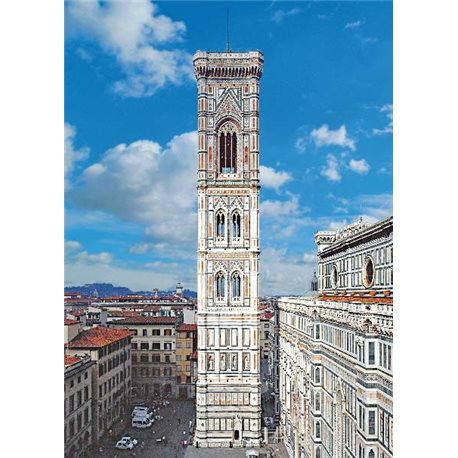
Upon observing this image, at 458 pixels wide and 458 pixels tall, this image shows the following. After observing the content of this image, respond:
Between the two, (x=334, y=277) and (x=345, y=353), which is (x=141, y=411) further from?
(x=345, y=353)

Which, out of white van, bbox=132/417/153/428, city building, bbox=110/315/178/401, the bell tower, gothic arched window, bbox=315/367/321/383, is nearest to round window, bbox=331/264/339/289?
gothic arched window, bbox=315/367/321/383

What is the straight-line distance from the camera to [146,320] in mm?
22047

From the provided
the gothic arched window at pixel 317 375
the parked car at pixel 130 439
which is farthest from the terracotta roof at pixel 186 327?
the gothic arched window at pixel 317 375

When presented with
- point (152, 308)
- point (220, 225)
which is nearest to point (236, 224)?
point (220, 225)

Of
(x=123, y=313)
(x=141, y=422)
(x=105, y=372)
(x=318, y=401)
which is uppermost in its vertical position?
(x=123, y=313)

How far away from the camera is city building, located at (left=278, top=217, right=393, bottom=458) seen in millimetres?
7133

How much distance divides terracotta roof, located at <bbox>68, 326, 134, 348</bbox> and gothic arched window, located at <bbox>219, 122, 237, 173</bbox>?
522cm

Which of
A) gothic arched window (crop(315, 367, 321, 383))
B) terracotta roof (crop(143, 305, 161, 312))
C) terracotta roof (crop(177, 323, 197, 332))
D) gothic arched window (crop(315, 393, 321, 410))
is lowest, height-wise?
gothic arched window (crop(315, 393, 321, 410))

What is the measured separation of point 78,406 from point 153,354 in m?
8.95

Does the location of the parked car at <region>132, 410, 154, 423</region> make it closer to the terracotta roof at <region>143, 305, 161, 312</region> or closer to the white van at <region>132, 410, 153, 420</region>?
the white van at <region>132, 410, 153, 420</region>

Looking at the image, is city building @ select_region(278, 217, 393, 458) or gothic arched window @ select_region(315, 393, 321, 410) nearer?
city building @ select_region(278, 217, 393, 458)
